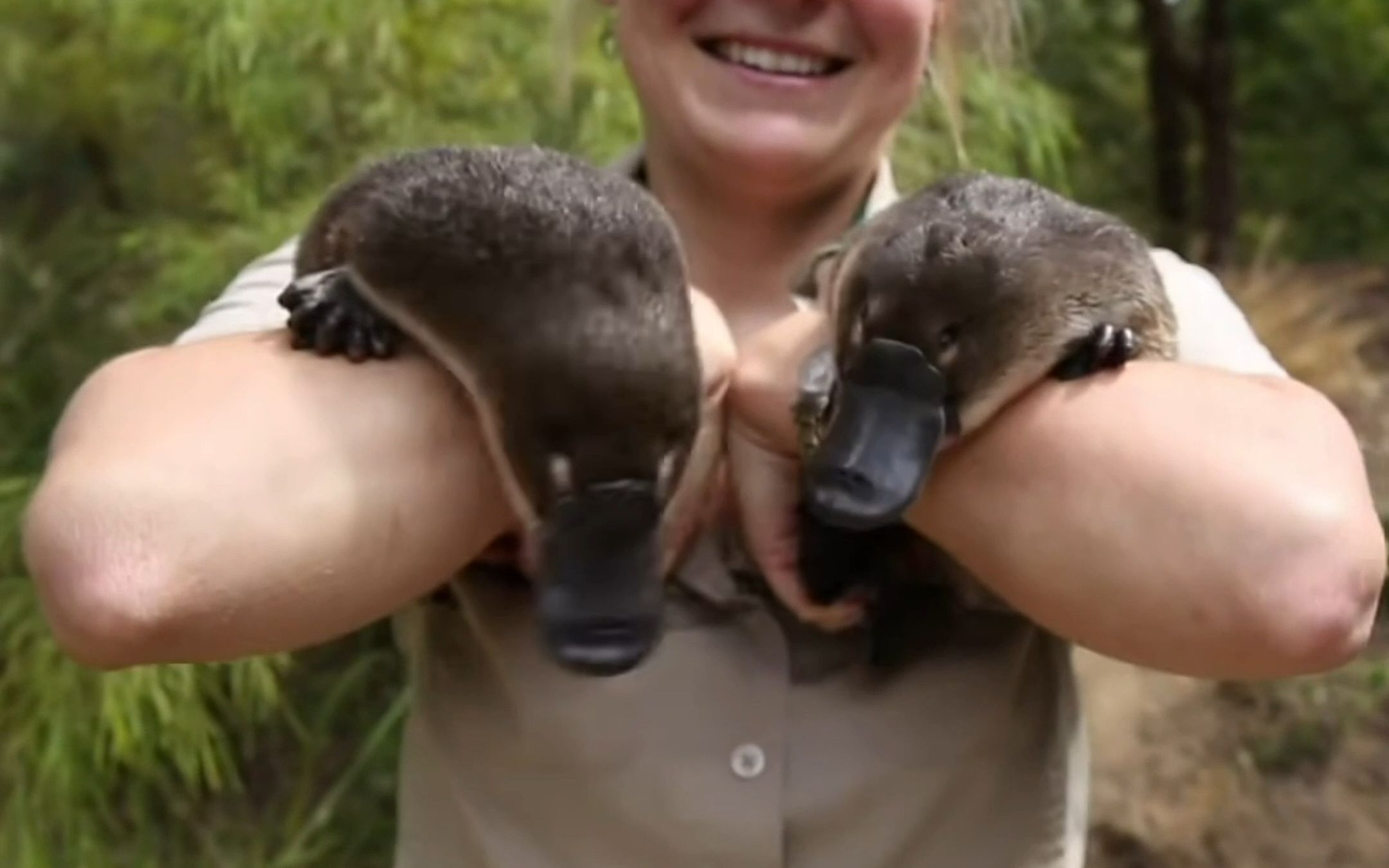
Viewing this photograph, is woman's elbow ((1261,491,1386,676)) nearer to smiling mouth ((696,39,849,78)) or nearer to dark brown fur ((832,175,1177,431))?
dark brown fur ((832,175,1177,431))

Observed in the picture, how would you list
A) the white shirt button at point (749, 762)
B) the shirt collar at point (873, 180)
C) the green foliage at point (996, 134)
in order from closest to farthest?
1. the white shirt button at point (749, 762)
2. the shirt collar at point (873, 180)
3. the green foliage at point (996, 134)

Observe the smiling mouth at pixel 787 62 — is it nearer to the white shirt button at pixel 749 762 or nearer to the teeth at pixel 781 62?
the teeth at pixel 781 62

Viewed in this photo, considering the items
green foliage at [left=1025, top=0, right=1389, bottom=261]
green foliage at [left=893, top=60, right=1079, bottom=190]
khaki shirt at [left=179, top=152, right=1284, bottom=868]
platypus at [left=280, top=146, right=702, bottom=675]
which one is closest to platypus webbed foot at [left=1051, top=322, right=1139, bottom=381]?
khaki shirt at [left=179, top=152, right=1284, bottom=868]

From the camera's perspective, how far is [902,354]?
0.90 m

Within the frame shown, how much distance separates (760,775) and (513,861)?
0.53 feet

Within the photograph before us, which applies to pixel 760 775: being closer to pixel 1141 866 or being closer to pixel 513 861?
pixel 513 861

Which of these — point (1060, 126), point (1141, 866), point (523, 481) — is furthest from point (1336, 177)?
point (523, 481)

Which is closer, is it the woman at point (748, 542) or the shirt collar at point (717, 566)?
the woman at point (748, 542)

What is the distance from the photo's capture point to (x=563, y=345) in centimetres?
82

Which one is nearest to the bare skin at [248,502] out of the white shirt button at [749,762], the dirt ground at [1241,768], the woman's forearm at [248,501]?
the woman's forearm at [248,501]

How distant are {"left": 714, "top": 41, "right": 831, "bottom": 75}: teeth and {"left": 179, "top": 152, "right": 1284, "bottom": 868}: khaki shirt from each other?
244 millimetres

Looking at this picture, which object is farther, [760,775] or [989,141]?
[989,141]

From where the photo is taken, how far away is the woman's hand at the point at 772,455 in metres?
0.99

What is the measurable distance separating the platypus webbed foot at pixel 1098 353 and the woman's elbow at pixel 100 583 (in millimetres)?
458
